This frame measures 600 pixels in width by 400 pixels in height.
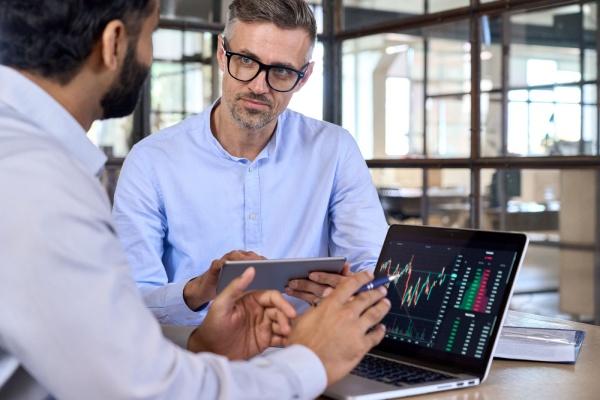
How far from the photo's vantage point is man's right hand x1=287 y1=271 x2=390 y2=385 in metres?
1.28

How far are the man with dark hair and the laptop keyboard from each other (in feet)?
0.69

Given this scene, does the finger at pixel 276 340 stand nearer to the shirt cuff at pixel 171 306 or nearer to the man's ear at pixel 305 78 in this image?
the shirt cuff at pixel 171 306

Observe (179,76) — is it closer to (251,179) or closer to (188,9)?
(188,9)

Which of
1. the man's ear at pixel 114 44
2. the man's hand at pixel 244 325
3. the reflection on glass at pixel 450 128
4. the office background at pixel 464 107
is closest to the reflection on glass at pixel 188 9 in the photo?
the office background at pixel 464 107

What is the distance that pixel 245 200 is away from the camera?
8.22 feet

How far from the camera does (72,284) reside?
984mm

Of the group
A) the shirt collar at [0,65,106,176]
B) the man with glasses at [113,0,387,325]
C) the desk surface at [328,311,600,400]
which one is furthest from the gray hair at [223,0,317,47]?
the shirt collar at [0,65,106,176]

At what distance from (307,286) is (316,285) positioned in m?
0.03

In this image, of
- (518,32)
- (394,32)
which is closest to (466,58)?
(518,32)

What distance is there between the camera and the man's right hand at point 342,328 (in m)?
1.28

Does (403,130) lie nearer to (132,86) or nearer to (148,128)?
(148,128)

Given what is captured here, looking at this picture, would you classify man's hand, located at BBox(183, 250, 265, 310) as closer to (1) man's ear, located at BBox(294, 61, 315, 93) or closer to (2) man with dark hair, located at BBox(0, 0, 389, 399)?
(2) man with dark hair, located at BBox(0, 0, 389, 399)

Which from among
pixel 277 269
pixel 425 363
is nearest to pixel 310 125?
pixel 277 269

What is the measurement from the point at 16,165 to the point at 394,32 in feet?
11.2
